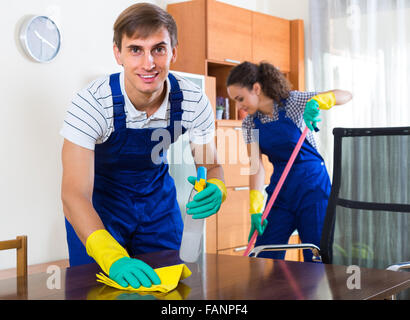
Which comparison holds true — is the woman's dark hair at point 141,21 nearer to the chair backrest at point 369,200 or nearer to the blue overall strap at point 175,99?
the blue overall strap at point 175,99

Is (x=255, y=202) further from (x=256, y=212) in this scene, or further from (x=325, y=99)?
(x=325, y=99)

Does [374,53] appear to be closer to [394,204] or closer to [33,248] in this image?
[394,204]

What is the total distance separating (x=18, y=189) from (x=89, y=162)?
157cm

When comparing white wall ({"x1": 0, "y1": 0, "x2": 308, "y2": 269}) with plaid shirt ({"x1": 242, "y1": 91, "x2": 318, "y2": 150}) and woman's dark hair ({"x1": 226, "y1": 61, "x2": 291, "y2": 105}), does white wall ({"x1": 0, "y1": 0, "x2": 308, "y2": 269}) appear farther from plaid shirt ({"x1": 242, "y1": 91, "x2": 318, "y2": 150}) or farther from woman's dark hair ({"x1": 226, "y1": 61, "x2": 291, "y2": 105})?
plaid shirt ({"x1": 242, "y1": 91, "x2": 318, "y2": 150})

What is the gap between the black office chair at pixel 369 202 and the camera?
6.13 feet

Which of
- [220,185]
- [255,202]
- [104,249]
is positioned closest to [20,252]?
[104,249]

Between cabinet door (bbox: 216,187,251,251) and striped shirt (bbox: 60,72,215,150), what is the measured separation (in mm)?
2004

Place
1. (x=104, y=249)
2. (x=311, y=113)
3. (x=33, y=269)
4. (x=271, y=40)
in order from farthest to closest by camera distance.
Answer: (x=271, y=40)
(x=33, y=269)
(x=311, y=113)
(x=104, y=249)

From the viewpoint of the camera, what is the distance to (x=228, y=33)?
13.1 feet

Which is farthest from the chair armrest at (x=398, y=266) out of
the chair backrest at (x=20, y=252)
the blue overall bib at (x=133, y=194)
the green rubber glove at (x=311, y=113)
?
the green rubber glove at (x=311, y=113)

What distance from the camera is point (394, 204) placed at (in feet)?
6.16

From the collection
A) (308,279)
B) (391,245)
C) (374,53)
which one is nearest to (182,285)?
(308,279)

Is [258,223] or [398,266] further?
[258,223]

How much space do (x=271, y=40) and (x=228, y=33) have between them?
538 millimetres
